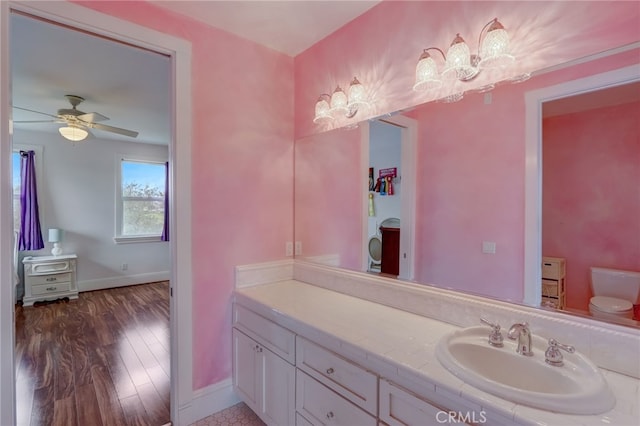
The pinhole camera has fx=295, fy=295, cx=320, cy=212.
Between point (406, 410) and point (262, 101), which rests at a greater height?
point (262, 101)

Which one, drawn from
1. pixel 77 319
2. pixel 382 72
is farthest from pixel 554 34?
pixel 77 319

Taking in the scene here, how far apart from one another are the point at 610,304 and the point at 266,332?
1.54 m

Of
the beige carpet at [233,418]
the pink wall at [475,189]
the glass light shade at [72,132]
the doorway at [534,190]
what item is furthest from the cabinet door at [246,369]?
the glass light shade at [72,132]

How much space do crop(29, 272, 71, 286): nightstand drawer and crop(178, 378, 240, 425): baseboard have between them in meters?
3.94

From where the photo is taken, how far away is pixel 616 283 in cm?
105

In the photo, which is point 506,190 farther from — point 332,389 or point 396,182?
point 332,389

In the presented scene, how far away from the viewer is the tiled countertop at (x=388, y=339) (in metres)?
0.80

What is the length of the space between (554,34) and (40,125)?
5689 millimetres

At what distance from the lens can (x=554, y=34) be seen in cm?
114

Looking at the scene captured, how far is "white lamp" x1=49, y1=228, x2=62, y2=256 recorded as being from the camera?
435cm

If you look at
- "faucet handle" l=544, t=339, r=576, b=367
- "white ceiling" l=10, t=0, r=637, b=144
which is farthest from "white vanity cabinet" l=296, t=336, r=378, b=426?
"white ceiling" l=10, t=0, r=637, b=144

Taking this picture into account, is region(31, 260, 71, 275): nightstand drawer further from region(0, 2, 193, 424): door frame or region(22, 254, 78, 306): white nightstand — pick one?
region(0, 2, 193, 424): door frame

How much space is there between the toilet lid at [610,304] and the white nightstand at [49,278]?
19.2 ft

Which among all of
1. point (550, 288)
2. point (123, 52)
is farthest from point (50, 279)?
point (550, 288)
